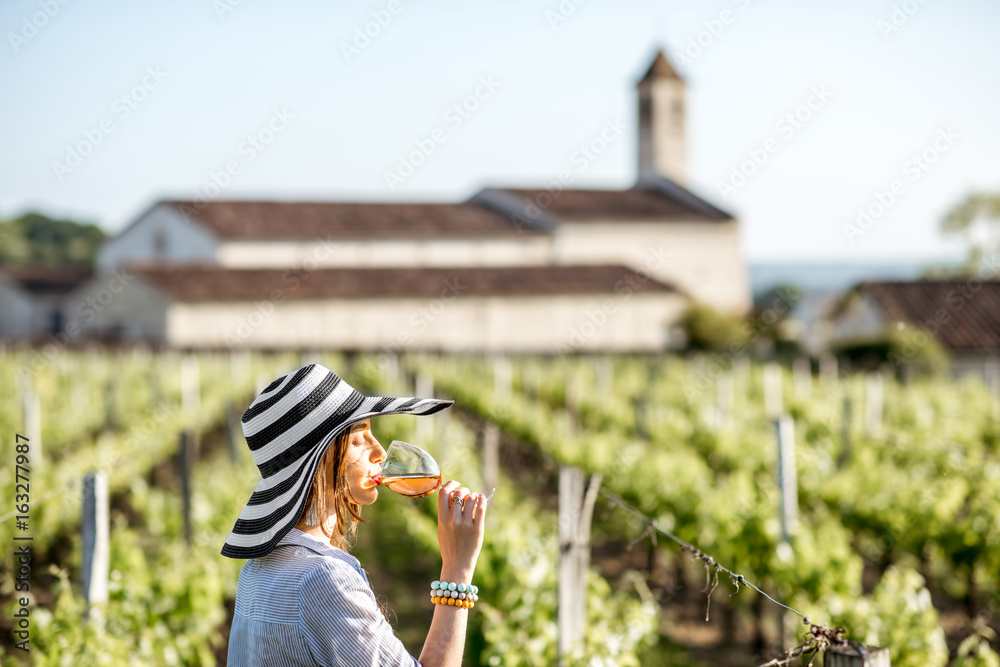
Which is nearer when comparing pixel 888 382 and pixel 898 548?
pixel 898 548

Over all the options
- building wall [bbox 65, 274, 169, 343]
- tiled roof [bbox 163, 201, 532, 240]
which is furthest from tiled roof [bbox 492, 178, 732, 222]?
building wall [bbox 65, 274, 169, 343]

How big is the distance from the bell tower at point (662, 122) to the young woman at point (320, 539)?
4962 centimetres

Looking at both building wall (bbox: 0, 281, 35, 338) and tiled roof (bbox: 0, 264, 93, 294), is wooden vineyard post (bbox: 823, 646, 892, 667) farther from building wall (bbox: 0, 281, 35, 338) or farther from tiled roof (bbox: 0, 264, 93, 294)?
tiled roof (bbox: 0, 264, 93, 294)

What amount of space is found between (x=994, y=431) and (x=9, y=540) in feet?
33.0

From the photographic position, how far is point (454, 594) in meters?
1.75

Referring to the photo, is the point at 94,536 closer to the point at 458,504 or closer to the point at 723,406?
the point at 458,504

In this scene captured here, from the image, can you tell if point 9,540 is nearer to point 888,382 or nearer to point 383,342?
point 888,382

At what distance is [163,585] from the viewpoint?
14.8ft

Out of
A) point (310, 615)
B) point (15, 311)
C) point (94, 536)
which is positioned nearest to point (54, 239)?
point (15, 311)

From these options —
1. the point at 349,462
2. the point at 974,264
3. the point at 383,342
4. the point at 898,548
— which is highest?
the point at 974,264

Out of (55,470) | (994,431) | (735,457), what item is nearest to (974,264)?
(994,431)

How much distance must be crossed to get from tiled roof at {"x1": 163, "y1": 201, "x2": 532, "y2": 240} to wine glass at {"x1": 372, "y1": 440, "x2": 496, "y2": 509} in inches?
1455

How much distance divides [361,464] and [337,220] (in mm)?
38845

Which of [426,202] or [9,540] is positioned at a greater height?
[426,202]
